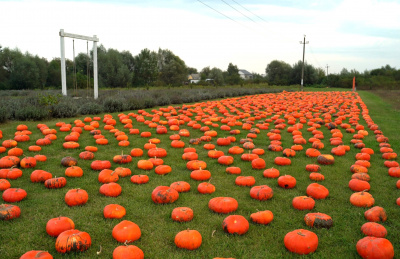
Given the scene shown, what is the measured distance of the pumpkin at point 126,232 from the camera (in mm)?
3600

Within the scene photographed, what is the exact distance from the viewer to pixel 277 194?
498 cm

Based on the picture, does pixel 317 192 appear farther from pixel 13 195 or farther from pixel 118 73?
pixel 118 73

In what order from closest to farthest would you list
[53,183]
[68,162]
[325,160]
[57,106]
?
[53,183] → [68,162] → [325,160] → [57,106]

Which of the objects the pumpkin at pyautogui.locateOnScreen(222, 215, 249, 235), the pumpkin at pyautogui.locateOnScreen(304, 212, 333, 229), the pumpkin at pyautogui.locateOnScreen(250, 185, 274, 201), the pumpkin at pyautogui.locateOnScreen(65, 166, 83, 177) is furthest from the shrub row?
the pumpkin at pyautogui.locateOnScreen(304, 212, 333, 229)

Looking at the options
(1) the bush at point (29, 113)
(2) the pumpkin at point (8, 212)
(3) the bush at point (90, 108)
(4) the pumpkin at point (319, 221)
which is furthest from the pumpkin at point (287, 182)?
(3) the bush at point (90, 108)

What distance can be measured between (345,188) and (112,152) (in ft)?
15.7

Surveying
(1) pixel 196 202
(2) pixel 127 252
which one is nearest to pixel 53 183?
(1) pixel 196 202

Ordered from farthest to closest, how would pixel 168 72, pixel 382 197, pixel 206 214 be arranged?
pixel 168 72 < pixel 382 197 < pixel 206 214

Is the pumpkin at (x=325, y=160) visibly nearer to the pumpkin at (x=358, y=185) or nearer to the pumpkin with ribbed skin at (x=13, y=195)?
the pumpkin at (x=358, y=185)

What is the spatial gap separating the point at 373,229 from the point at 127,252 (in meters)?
2.72

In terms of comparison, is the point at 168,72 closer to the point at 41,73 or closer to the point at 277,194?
the point at 41,73

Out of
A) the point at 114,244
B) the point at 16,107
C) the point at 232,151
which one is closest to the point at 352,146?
the point at 232,151

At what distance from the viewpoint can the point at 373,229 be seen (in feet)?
12.2

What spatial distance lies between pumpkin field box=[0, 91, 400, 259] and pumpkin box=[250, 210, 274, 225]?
0.01 m
